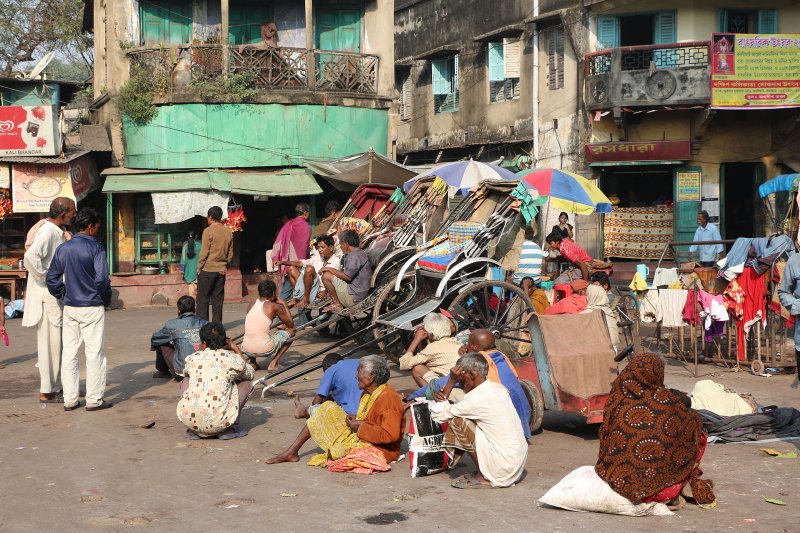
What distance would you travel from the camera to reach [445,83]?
29.7 metres

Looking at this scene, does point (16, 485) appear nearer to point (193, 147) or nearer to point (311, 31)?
point (193, 147)

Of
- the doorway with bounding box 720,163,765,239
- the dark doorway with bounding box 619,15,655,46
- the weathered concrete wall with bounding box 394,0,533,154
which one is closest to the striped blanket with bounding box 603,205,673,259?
the doorway with bounding box 720,163,765,239

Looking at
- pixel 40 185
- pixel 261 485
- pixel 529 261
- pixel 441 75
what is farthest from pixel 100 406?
pixel 441 75

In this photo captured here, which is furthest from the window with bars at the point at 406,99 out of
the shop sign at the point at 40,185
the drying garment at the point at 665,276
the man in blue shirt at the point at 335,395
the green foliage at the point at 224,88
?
the man in blue shirt at the point at 335,395

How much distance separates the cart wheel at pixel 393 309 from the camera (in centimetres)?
1123

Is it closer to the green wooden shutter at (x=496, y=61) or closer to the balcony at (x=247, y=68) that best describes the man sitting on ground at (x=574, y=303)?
the balcony at (x=247, y=68)

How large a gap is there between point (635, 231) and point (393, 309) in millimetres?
13837

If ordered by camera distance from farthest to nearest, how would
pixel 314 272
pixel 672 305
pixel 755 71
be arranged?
pixel 755 71 → pixel 314 272 → pixel 672 305

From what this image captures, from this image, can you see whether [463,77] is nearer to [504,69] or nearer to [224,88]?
[504,69]

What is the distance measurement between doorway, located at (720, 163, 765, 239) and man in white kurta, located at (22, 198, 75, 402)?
58.9ft

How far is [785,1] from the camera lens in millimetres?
23469

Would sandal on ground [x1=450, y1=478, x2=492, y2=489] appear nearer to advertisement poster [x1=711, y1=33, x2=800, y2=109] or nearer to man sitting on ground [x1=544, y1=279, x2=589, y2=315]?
man sitting on ground [x1=544, y1=279, x2=589, y2=315]

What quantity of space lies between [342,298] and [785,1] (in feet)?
54.9

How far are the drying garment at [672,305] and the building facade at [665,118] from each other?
11.9m
